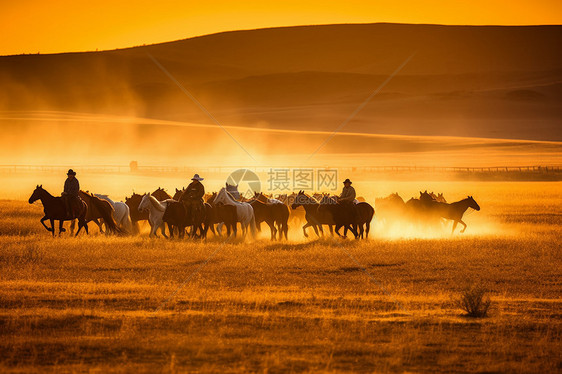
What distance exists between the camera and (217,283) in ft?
58.7

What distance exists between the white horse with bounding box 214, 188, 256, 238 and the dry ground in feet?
3.21

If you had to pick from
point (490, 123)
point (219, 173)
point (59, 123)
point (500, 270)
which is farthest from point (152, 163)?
point (500, 270)

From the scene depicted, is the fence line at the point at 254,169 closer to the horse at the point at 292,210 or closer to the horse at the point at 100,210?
the horse at the point at 292,210

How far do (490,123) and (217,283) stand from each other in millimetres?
107965

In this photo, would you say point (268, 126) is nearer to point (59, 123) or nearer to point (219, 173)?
point (59, 123)

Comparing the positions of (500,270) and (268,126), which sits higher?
(268,126)

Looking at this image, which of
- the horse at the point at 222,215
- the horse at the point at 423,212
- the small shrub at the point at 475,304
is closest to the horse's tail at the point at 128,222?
the horse at the point at 222,215

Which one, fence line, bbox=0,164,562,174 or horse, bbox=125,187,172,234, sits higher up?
fence line, bbox=0,164,562,174

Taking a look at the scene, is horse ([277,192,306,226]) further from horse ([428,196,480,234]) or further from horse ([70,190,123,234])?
horse ([70,190,123,234])

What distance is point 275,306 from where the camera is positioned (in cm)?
1512

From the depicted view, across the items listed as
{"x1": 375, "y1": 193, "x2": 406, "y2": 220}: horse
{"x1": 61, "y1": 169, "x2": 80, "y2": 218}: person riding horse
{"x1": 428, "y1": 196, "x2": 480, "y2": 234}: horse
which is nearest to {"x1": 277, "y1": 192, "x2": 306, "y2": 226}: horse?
{"x1": 375, "y1": 193, "x2": 406, "y2": 220}: horse

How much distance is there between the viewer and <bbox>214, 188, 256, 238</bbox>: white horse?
2584 centimetres

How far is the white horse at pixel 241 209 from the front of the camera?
2584 cm

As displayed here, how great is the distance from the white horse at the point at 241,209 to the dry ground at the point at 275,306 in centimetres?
98
